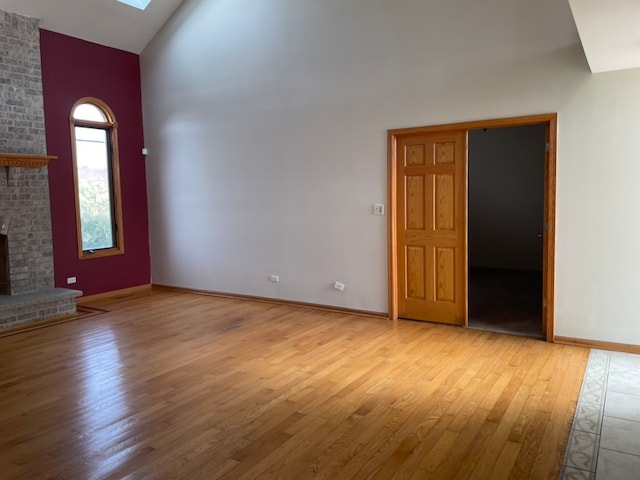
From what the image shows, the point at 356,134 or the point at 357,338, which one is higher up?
the point at 356,134

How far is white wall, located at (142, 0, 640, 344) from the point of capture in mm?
4391

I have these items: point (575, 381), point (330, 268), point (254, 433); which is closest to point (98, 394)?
point (254, 433)

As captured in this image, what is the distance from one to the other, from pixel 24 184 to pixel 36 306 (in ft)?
4.86

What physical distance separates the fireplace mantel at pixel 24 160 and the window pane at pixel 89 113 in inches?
39.5

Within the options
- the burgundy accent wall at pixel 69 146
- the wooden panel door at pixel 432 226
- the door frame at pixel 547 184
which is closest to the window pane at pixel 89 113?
the burgundy accent wall at pixel 69 146

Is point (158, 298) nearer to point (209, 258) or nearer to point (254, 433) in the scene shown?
point (209, 258)

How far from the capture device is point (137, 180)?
7.50 meters

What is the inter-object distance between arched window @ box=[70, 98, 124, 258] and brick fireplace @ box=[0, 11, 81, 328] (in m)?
0.56

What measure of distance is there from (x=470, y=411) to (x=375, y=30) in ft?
13.1

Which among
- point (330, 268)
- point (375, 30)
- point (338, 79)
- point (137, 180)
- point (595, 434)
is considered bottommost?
point (595, 434)

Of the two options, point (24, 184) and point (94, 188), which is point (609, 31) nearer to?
point (24, 184)

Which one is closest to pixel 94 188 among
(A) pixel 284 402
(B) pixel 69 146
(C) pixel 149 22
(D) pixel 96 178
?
(D) pixel 96 178

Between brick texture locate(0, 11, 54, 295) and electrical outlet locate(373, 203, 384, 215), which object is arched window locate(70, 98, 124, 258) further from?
electrical outlet locate(373, 203, 384, 215)

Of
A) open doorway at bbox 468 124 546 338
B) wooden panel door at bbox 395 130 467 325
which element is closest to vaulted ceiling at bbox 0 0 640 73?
wooden panel door at bbox 395 130 467 325
